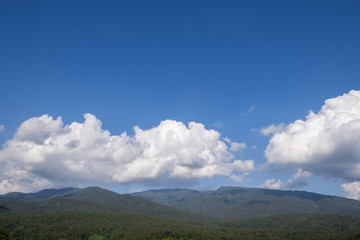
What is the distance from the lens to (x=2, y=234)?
167 m
